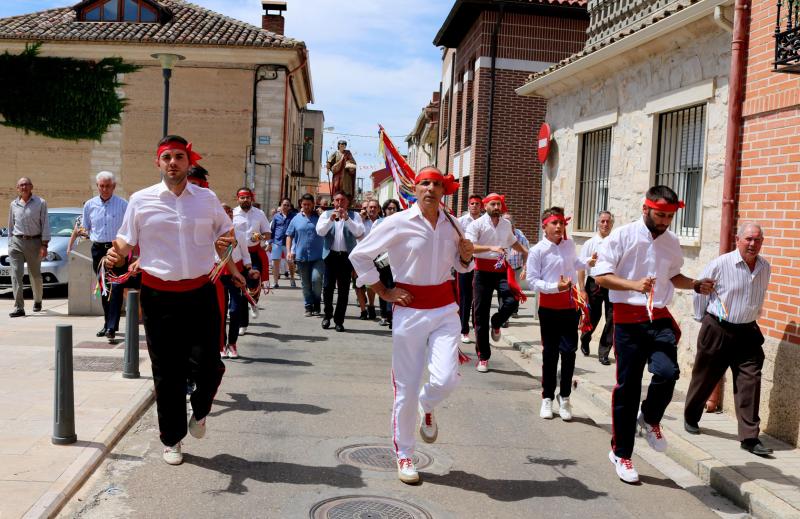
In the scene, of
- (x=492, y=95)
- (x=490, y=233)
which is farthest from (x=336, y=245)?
(x=492, y=95)

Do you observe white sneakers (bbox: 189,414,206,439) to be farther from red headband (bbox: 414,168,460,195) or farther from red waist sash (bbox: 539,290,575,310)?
red waist sash (bbox: 539,290,575,310)

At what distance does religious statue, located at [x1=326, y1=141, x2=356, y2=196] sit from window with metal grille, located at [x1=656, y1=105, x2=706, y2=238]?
10.7m

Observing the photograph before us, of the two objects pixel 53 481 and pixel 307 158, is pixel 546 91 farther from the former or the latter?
pixel 307 158

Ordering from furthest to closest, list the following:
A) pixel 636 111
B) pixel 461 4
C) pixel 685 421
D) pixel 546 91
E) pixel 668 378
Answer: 1. pixel 461 4
2. pixel 546 91
3. pixel 636 111
4. pixel 685 421
5. pixel 668 378

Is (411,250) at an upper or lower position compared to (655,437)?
upper

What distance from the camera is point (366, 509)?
4484mm

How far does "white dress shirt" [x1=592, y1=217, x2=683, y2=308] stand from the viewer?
5.31 metres

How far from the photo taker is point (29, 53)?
84.2ft

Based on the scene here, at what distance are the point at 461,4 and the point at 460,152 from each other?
424 centimetres

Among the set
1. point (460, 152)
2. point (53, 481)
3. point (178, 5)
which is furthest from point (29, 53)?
point (53, 481)

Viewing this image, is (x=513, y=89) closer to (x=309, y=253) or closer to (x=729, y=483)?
(x=309, y=253)

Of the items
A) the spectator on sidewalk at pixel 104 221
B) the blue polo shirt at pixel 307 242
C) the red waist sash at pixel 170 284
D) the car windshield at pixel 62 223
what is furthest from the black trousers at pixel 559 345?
the car windshield at pixel 62 223

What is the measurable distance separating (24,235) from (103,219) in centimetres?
255

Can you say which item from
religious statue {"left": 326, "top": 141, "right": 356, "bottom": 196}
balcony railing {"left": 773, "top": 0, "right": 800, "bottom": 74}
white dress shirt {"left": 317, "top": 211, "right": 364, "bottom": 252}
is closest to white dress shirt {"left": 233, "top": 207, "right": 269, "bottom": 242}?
white dress shirt {"left": 317, "top": 211, "right": 364, "bottom": 252}
